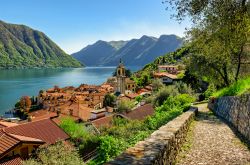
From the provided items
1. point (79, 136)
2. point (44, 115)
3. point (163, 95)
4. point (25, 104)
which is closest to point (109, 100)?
point (44, 115)

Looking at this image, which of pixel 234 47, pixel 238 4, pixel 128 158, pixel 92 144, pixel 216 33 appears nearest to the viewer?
pixel 128 158

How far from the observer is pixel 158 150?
20.7 feet

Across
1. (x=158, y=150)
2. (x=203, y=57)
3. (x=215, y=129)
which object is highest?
(x=203, y=57)

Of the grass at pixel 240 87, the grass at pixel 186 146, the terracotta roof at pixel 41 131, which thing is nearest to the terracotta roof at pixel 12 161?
the terracotta roof at pixel 41 131

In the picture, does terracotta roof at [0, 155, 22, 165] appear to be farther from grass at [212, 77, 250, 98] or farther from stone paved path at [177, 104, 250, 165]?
grass at [212, 77, 250, 98]

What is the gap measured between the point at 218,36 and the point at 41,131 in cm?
1959

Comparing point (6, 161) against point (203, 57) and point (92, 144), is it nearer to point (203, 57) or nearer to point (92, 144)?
point (92, 144)

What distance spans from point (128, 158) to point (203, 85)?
65052 millimetres

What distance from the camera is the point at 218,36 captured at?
776 inches

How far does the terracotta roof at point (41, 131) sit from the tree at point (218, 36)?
50.3 ft

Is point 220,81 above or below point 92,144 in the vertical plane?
above

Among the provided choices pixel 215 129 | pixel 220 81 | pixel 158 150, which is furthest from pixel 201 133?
pixel 220 81

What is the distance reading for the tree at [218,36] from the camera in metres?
11.8

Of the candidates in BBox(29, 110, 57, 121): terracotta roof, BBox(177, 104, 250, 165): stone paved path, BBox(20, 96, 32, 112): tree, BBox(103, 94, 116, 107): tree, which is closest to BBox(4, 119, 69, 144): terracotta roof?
BBox(177, 104, 250, 165): stone paved path
